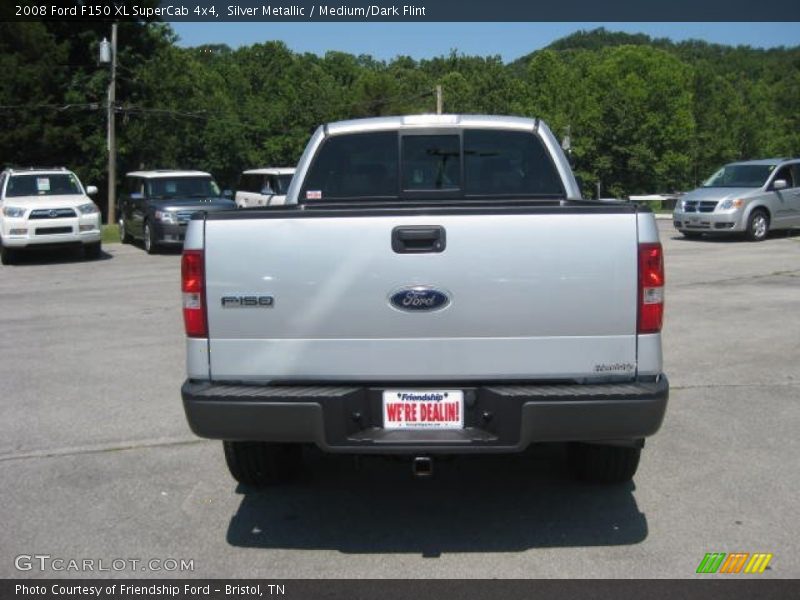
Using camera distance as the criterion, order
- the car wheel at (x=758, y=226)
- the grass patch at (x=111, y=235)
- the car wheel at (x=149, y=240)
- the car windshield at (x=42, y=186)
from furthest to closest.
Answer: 1. the grass patch at (x=111, y=235)
2. the car wheel at (x=758, y=226)
3. the car wheel at (x=149, y=240)
4. the car windshield at (x=42, y=186)

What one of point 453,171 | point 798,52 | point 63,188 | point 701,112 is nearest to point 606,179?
point 701,112

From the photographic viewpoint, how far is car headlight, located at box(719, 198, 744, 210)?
776 inches

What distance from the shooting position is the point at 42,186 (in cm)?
1873

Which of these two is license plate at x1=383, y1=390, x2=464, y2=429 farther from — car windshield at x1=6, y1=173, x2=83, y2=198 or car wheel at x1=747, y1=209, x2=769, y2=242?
car wheel at x1=747, y1=209, x2=769, y2=242

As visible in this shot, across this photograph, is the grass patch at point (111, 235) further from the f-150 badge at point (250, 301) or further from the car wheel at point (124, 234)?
the f-150 badge at point (250, 301)

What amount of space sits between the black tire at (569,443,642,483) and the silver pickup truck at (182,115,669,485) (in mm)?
918

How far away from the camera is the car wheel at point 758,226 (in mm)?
19984

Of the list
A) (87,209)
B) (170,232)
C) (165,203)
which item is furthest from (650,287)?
(165,203)

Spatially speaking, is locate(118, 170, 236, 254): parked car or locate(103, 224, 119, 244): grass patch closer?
locate(118, 170, 236, 254): parked car

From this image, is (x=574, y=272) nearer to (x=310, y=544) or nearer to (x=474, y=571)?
(x=474, y=571)

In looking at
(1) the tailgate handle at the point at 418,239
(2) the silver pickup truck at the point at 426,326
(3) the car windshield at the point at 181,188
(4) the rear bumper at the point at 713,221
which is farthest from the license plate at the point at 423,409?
(4) the rear bumper at the point at 713,221

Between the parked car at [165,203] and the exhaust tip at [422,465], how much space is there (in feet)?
48.8

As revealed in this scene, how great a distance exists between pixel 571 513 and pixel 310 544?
1381 mm
